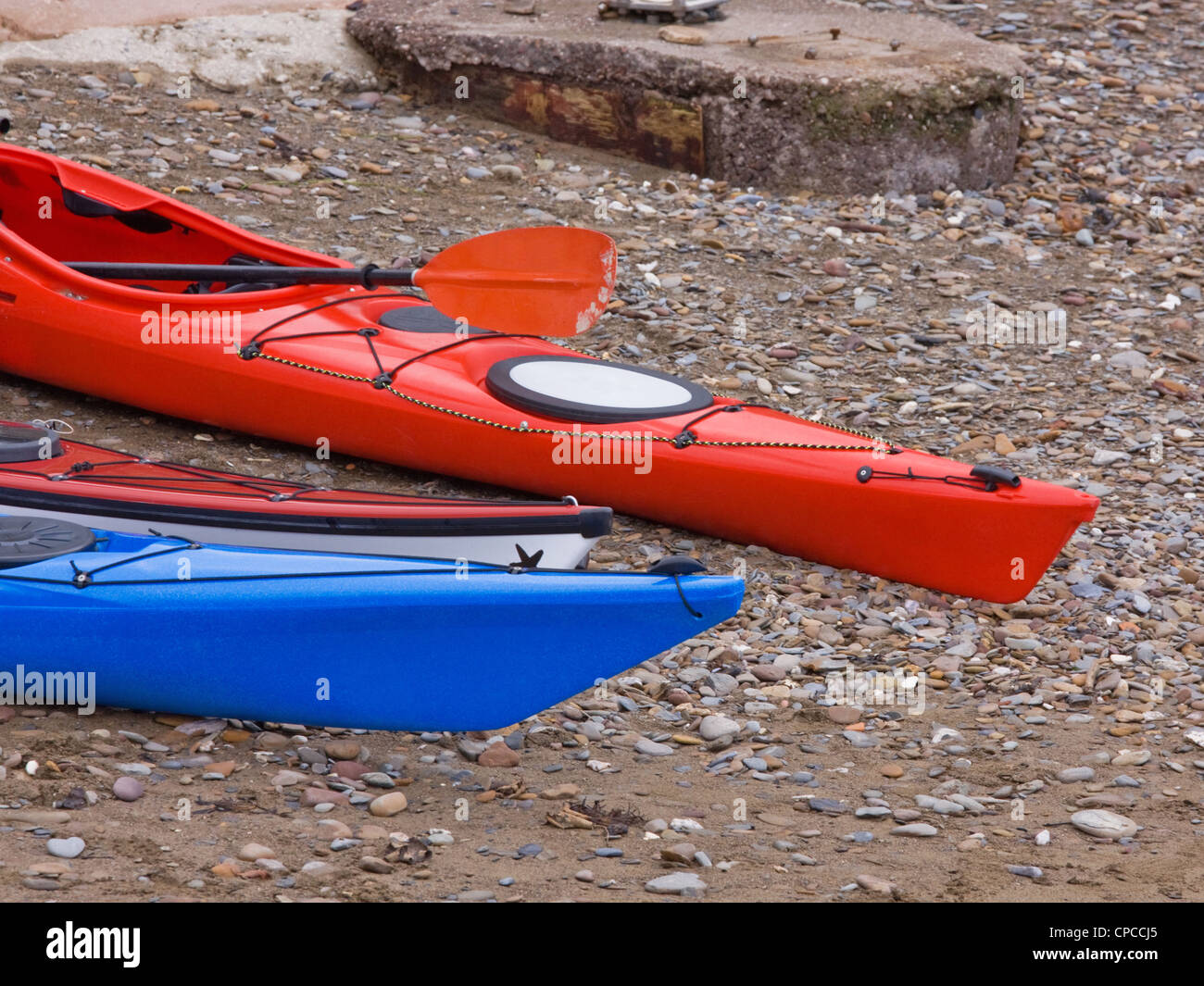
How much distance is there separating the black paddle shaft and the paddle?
1.18 ft

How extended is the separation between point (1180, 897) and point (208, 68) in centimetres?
627

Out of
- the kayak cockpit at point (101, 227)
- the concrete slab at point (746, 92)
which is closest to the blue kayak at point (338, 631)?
the kayak cockpit at point (101, 227)

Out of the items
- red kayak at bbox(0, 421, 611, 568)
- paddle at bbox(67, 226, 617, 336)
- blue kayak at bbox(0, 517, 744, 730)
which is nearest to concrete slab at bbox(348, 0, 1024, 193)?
paddle at bbox(67, 226, 617, 336)

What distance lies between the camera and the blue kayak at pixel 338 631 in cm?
308

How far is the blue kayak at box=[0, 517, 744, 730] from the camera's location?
308 cm

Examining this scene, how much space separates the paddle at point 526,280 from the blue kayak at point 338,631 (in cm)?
115

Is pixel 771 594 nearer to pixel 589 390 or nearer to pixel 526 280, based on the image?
pixel 589 390

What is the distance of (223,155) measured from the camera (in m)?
6.71

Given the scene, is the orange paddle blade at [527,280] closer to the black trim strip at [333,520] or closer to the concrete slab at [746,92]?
the black trim strip at [333,520]

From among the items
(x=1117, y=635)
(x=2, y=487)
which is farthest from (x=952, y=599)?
(x=2, y=487)

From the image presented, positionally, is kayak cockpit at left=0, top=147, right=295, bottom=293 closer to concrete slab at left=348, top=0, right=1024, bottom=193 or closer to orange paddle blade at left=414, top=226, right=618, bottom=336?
orange paddle blade at left=414, top=226, right=618, bottom=336

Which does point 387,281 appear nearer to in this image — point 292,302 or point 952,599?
point 292,302

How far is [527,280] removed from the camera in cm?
414

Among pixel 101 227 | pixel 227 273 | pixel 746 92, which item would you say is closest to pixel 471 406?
pixel 227 273
